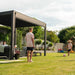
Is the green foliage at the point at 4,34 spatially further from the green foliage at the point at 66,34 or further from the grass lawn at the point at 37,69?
the green foliage at the point at 66,34

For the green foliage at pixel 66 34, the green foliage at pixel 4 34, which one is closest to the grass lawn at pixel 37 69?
the green foliage at pixel 4 34

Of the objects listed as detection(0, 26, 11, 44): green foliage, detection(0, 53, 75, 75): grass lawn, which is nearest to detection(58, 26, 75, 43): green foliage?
detection(0, 26, 11, 44): green foliage

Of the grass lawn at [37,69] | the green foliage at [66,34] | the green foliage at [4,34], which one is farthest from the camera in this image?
the green foliage at [66,34]

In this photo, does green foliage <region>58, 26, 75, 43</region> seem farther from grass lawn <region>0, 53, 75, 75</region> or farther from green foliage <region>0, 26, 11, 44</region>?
grass lawn <region>0, 53, 75, 75</region>

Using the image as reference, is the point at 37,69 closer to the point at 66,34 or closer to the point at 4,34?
the point at 4,34

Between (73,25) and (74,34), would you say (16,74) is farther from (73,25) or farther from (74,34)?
(73,25)

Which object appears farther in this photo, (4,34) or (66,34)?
(66,34)

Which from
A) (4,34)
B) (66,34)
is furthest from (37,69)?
(66,34)

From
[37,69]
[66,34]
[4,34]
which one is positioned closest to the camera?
[37,69]

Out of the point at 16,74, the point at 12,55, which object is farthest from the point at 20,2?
the point at 16,74

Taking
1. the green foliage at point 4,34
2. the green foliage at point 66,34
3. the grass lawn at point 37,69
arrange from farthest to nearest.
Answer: the green foliage at point 66,34
the green foliage at point 4,34
the grass lawn at point 37,69

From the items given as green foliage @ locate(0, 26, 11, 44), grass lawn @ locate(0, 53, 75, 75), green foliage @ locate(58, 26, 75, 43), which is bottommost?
grass lawn @ locate(0, 53, 75, 75)

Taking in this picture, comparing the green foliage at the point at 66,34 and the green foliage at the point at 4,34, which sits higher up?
the green foliage at the point at 66,34

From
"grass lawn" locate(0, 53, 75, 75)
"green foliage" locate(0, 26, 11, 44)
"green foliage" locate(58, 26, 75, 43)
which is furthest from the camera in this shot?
"green foliage" locate(58, 26, 75, 43)
